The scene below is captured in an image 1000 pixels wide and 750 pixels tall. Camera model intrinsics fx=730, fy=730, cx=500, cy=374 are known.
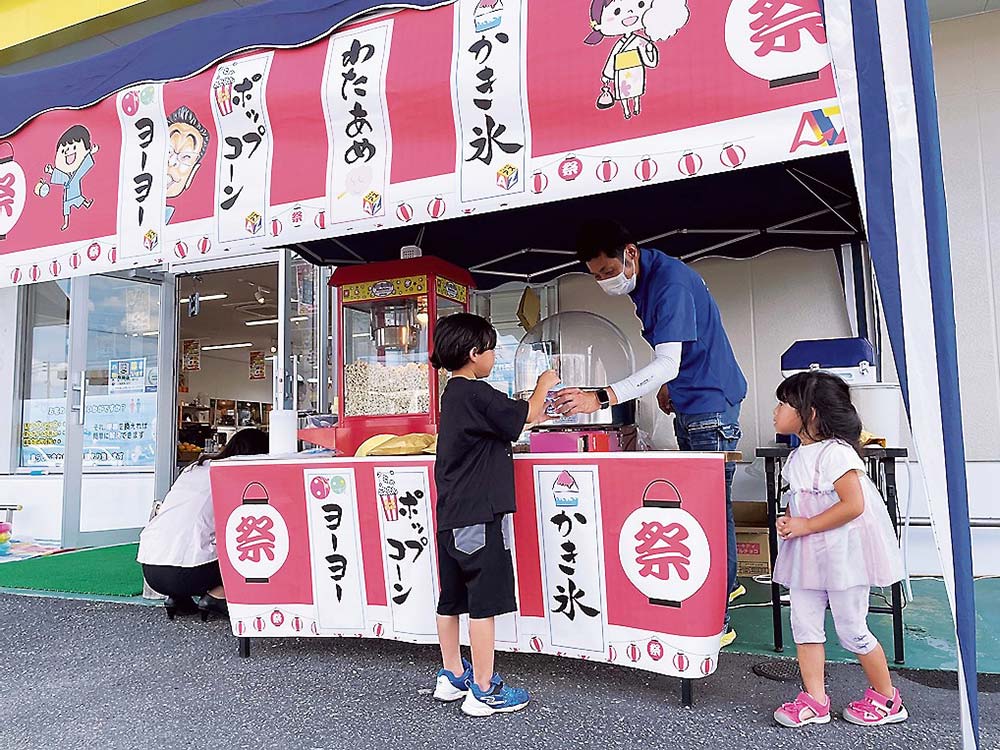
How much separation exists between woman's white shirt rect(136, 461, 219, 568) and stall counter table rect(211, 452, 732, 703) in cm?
67

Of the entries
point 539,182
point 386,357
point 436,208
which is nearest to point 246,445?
point 386,357

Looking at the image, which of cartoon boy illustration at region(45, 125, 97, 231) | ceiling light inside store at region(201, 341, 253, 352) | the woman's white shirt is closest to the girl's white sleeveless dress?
the woman's white shirt

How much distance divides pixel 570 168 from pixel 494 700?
5.08 ft

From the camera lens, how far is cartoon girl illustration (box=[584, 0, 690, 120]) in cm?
190

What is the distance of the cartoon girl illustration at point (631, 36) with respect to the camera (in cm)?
190

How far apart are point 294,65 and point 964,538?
2.23 m

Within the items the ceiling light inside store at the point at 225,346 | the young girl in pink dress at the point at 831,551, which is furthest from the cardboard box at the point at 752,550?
the ceiling light inside store at the point at 225,346

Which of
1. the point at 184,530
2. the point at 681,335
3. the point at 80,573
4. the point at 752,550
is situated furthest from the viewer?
the point at 80,573

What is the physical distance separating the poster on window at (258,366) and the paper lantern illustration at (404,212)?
13.8 metres

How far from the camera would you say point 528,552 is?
92.9 inches

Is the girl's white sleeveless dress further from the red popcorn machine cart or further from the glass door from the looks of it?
the glass door

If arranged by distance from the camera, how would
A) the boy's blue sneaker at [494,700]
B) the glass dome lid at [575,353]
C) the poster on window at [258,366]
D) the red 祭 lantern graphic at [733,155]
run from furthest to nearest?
1. the poster on window at [258,366]
2. the glass dome lid at [575,353]
3. the boy's blue sneaker at [494,700]
4. the red 祭 lantern graphic at [733,155]

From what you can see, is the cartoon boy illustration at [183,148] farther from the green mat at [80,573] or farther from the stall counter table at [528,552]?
the green mat at [80,573]

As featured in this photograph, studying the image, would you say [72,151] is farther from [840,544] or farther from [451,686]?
[840,544]
